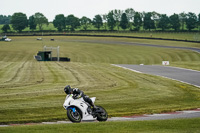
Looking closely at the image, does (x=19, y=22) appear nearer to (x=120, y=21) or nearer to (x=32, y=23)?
(x=32, y=23)

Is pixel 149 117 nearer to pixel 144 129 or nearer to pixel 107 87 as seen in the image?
pixel 144 129

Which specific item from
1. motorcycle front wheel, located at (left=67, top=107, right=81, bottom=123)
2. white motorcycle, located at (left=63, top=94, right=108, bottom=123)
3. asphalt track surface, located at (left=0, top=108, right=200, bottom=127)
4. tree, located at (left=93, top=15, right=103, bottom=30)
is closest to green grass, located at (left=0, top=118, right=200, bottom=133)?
motorcycle front wheel, located at (left=67, top=107, right=81, bottom=123)

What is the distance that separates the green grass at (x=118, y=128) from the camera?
1118 centimetres

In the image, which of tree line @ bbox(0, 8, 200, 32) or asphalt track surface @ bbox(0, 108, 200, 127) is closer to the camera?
asphalt track surface @ bbox(0, 108, 200, 127)

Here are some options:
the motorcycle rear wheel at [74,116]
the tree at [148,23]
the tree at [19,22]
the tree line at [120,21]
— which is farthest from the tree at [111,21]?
the motorcycle rear wheel at [74,116]

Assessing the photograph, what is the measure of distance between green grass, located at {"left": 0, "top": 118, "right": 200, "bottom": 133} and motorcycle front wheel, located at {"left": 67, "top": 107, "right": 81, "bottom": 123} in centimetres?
69

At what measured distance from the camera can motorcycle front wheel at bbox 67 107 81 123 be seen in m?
12.7

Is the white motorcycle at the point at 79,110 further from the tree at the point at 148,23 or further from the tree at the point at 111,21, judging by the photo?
the tree at the point at 111,21

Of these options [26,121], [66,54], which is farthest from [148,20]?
[26,121]

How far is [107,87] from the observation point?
23.9 metres

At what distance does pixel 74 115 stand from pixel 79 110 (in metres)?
0.28

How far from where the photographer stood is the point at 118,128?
11734 millimetres

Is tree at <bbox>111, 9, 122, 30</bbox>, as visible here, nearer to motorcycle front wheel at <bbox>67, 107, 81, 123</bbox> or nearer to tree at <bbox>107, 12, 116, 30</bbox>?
tree at <bbox>107, 12, 116, 30</bbox>

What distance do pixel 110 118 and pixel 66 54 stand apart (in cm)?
6055
